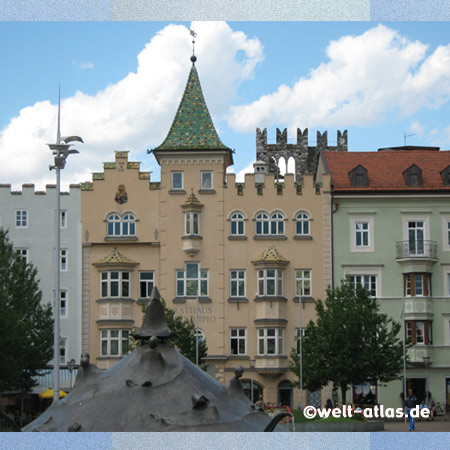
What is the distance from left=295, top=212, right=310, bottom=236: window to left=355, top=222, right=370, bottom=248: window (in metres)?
2.39

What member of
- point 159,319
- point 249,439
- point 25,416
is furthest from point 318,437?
point 25,416

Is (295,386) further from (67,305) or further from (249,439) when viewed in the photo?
(249,439)

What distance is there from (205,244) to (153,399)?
35.7 metres

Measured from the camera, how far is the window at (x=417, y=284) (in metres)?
49.7

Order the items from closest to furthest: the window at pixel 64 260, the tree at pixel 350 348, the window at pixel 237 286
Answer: the tree at pixel 350 348, the window at pixel 237 286, the window at pixel 64 260

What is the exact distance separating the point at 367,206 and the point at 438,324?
6.62 meters

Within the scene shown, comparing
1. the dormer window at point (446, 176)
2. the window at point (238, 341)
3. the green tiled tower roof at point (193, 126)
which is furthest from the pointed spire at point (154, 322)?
the dormer window at point (446, 176)

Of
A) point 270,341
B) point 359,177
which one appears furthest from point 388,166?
point 270,341

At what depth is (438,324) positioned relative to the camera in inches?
1955

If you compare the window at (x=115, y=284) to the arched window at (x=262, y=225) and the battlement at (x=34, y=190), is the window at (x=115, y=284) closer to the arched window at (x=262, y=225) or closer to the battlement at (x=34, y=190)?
the battlement at (x=34, y=190)

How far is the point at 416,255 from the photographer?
49969mm

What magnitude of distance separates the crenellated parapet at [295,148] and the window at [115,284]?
2903 cm

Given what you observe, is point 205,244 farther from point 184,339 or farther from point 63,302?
point 184,339

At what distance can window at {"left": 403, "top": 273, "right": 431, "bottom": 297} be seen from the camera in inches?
1957
